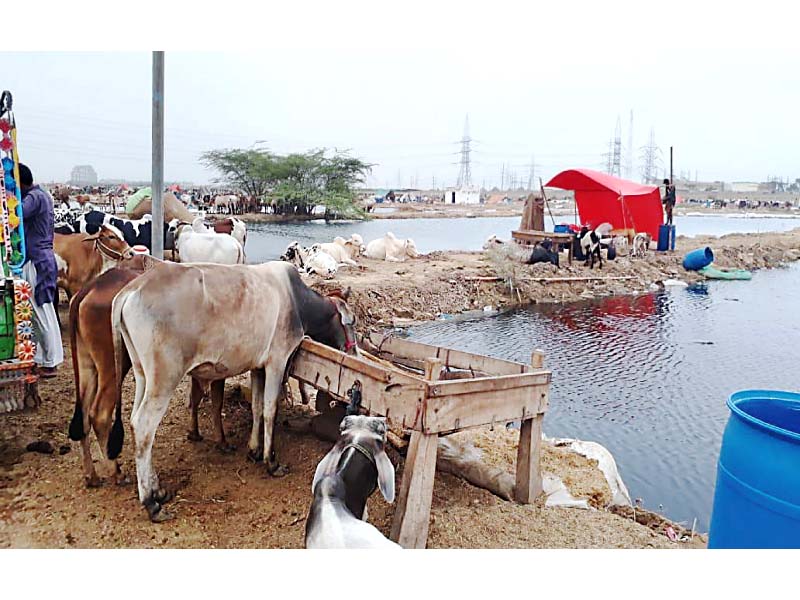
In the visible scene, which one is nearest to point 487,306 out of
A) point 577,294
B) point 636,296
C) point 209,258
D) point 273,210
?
point 577,294

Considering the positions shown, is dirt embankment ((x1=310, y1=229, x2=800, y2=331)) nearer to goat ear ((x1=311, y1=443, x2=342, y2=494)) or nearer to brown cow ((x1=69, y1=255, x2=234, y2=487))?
brown cow ((x1=69, y1=255, x2=234, y2=487))

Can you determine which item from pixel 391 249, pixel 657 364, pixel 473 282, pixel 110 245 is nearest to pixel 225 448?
pixel 110 245

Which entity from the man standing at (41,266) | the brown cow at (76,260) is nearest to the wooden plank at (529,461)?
the man standing at (41,266)

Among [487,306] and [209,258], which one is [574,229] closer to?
[487,306]

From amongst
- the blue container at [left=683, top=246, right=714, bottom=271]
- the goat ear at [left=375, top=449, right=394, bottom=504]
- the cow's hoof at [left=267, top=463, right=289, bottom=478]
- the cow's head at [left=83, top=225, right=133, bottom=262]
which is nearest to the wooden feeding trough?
the goat ear at [left=375, top=449, right=394, bottom=504]

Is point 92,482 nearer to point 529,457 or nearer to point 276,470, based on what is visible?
point 276,470

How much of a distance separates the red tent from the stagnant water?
554 cm

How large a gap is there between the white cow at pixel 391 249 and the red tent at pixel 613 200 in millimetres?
6884

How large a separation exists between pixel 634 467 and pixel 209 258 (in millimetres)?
6191

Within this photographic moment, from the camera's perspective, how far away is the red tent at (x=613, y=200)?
66.9 feet

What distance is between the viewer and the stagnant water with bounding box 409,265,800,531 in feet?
19.8

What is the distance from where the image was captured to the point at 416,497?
3.43m

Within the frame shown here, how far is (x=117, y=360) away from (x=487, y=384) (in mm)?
2193

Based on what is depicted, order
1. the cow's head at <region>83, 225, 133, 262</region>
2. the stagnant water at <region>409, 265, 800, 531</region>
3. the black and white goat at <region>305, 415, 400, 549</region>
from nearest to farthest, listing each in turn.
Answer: the black and white goat at <region>305, 415, 400, 549</region> → the stagnant water at <region>409, 265, 800, 531</region> → the cow's head at <region>83, 225, 133, 262</region>
